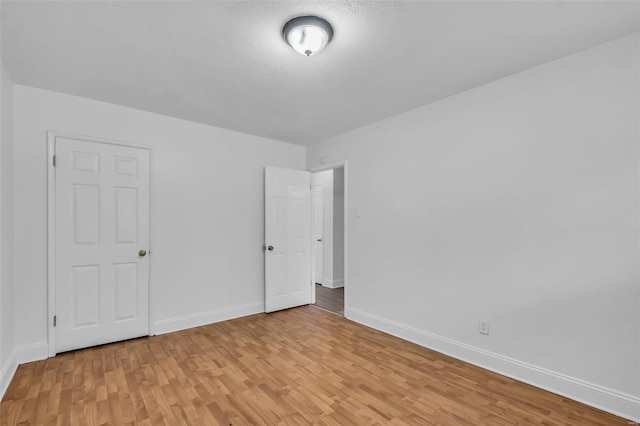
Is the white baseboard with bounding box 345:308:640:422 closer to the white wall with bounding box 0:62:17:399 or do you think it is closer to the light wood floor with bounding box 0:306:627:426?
the light wood floor with bounding box 0:306:627:426

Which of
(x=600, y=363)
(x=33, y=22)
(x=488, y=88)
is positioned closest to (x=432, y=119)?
(x=488, y=88)

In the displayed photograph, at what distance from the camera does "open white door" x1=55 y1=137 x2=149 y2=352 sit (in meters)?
2.91

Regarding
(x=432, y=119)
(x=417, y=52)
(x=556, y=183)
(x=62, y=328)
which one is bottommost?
(x=62, y=328)

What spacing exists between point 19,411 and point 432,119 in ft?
13.6

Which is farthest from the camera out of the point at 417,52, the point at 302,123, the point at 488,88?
the point at 302,123

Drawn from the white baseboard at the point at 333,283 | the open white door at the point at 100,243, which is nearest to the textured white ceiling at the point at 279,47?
the open white door at the point at 100,243

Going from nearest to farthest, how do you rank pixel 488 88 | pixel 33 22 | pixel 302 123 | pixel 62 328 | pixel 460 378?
pixel 33 22, pixel 460 378, pixel 488 88, pixel 62 328, pixel 302 123

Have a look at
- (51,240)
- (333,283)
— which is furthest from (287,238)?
(51,240)

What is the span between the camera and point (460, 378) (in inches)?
96.3

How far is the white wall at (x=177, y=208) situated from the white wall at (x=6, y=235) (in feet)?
0.38

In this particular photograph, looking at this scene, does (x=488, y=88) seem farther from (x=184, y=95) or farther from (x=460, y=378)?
(x=184, y=95)

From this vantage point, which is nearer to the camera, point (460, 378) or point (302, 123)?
point (460, 378)

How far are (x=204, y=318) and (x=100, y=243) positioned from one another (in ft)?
4.81

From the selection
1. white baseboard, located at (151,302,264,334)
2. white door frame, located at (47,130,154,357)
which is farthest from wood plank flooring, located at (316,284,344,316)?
white door frame, located at (47,130,154,357)
